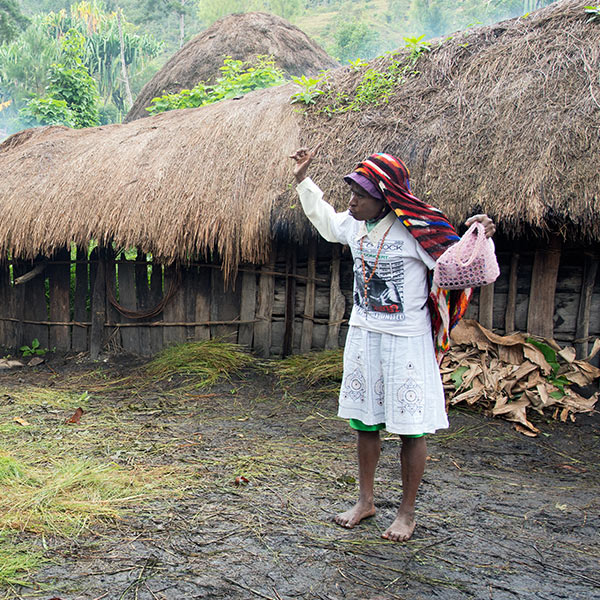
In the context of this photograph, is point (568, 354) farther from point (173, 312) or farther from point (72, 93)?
point (72, 93)

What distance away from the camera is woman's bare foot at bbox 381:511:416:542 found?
8.77ft

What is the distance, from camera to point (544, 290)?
5.29 m

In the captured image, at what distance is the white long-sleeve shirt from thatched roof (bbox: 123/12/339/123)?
9.92 metres

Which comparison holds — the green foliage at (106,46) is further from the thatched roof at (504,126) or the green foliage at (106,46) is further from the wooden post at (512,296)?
the wooden post at (512,296)

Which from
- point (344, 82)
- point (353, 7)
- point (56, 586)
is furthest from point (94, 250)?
point (353, 7)

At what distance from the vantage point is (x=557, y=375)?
5012 mm

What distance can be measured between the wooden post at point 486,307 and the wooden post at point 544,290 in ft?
1.06

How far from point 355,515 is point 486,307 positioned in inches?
124

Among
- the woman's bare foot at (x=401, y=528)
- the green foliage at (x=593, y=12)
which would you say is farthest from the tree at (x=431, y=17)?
the woman's bare foot at (x=401, y=528)

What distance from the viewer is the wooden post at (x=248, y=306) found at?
21.2 ft

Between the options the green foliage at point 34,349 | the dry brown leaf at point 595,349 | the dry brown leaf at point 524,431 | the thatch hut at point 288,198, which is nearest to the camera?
the dry brown leaf at point 524,431

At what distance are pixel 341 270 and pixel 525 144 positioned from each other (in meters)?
2.11

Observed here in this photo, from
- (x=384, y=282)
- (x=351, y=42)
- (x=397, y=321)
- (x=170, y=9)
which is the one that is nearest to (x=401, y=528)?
(x=397, y=321)

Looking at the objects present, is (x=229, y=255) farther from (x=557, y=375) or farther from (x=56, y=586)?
(x=56, y=586)
